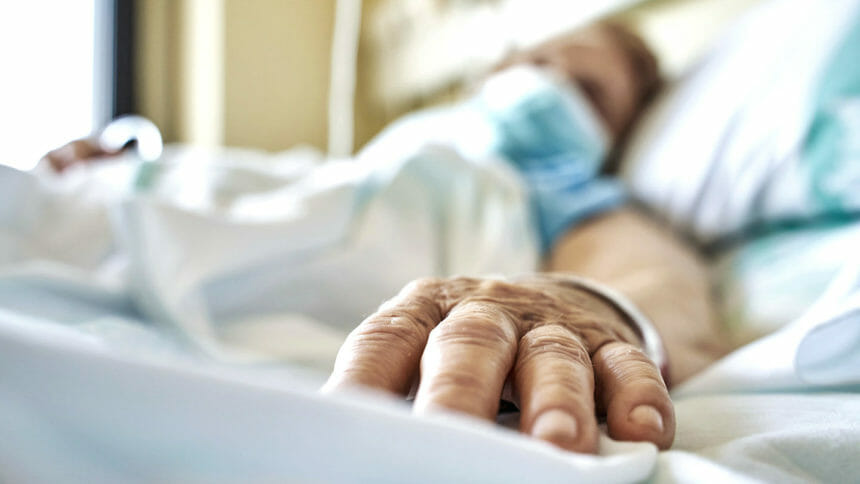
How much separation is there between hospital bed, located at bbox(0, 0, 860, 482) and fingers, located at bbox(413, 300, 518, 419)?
1cm

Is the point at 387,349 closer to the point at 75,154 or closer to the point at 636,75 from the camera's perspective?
the point at 636,75

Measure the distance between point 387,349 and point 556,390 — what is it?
66mm

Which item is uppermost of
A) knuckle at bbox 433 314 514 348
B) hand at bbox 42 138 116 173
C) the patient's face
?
hand at bbox 42 138 116 173

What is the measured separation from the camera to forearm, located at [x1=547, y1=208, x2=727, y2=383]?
1.61 ft

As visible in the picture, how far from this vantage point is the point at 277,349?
48 centimetres

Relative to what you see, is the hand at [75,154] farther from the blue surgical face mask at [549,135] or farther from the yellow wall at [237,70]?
the yellow wall at [237,70]

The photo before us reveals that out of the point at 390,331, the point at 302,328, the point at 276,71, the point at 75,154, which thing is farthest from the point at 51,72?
the point at 390,331

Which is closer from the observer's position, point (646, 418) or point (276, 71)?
point (646, 418)

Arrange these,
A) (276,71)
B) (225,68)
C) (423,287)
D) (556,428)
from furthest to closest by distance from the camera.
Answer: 1. (276,71)
2. (225,68)
3. (423,287)
4. (556,428)

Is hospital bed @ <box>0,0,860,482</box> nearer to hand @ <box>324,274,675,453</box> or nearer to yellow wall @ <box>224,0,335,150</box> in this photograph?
hand @ <box>324,274,675,453</box>

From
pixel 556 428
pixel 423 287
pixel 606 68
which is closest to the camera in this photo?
pixel 556 428

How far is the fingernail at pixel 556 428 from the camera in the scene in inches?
8.4

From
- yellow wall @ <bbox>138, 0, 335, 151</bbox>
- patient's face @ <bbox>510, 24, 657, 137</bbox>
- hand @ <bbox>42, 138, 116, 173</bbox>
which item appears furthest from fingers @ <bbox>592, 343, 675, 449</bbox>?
yellow wall @ <bbox>138, 0, 335, 151</bbox>

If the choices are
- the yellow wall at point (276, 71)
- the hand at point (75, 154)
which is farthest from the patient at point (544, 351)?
the yellow wall at point (276, 71)
